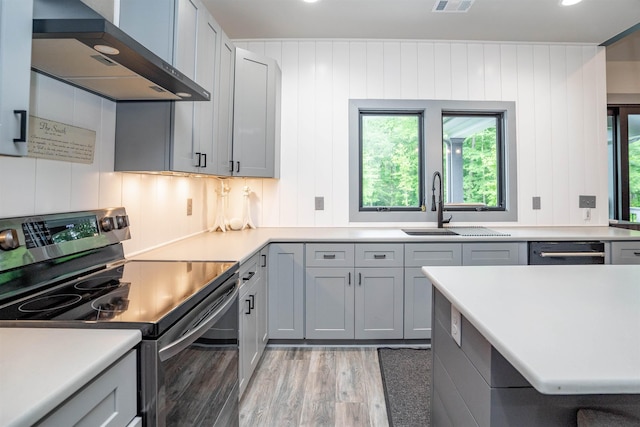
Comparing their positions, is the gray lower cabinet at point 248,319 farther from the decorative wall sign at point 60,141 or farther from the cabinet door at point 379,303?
the decorative wall sign at point 60,141

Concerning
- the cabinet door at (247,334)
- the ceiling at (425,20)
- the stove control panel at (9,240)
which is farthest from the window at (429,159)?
the stove control panel at (9,240)

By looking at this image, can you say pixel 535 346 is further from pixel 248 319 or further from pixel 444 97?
pixel 444 97

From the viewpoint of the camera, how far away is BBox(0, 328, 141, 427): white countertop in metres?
0.56

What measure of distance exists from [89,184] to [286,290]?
1.49 metres

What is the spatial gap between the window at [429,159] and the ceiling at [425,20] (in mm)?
594

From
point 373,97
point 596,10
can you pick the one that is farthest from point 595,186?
point 373,97

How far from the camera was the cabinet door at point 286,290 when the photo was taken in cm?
256

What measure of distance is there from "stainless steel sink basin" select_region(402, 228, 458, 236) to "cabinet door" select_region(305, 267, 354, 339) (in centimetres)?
66

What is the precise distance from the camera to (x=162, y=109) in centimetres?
172

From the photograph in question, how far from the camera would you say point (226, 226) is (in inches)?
118

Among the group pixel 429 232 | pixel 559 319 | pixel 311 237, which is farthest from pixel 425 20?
pixel 559 319

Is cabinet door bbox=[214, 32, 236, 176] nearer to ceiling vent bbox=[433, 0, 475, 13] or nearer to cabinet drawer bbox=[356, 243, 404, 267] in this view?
cabinet drawer bbox=[356, 243, 404, 267]

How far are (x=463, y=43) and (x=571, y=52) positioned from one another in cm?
105

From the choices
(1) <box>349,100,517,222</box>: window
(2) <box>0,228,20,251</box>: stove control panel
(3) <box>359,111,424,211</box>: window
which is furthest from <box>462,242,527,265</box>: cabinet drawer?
(2) <box>0,228,20,251</box>: stove control panel
